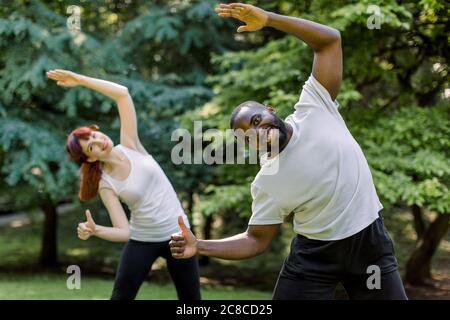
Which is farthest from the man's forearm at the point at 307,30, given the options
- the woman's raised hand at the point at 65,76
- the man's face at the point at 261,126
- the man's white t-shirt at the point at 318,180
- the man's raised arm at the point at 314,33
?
the woman's raised hand at the point at 65,76

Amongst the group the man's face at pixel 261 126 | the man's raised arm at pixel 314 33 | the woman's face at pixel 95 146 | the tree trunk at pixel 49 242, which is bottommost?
the tree trunk at pixel 49 242

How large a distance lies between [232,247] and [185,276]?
1252 millimetres

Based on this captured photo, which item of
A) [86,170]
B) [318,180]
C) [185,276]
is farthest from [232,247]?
[86,170]

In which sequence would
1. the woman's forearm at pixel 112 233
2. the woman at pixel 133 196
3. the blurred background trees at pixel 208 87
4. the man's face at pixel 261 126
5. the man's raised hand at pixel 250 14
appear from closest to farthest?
the man's face at pixel 261 126 < the man's raised hand at pixel 250 14 < the woman's forearm at pixel 112 233 < the woman at pixel 133 196 < the blurred background trees at pixel 208 87

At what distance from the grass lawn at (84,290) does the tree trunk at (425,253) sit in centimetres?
181

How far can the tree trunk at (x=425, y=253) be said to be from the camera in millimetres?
7336

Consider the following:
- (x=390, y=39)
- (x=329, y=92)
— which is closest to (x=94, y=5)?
(x=390, y=39)

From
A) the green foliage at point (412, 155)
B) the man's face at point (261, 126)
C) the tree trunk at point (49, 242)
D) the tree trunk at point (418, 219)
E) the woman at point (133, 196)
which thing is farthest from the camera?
the tree trunk at point (49, 242)

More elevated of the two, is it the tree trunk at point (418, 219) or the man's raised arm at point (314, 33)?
the man's raised arm at point (314, 33)

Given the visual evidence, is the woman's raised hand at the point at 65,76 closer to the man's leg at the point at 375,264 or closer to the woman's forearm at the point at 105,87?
the woman's forearm at the point at 105,87

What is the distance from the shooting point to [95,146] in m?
3.67
